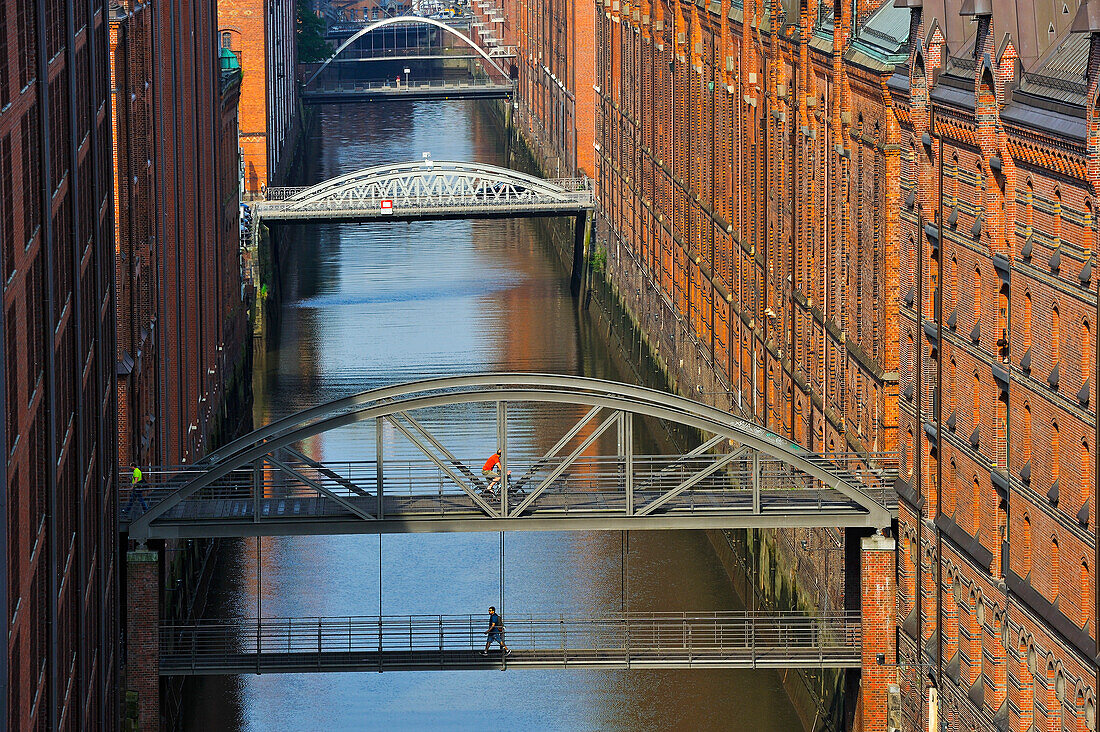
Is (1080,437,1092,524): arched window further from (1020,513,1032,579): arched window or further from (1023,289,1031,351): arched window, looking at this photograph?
(1023,289,1031,351): arched window

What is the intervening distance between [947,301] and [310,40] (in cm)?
10230

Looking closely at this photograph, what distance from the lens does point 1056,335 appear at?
26.7m

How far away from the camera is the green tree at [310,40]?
129 m

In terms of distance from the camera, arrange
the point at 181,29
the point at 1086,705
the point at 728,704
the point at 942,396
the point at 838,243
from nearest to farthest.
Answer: the point at 1086,705 → the point at 942,396 → the point at 728,704 → the point at 838,243 → the point at 181,29

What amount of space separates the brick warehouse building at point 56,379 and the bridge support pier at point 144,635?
0.52 m

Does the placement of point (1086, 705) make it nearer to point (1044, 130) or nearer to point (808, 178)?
point (1044, 130)

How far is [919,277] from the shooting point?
32719mm

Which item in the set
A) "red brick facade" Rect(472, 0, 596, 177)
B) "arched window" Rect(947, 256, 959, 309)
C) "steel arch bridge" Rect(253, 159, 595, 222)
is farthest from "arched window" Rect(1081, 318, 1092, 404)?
"red brick facade" Rect(472, 0, 596, 177)

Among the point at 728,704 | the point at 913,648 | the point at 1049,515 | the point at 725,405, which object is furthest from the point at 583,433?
the point at 1049,515

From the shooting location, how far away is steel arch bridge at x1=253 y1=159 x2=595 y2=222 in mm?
76938

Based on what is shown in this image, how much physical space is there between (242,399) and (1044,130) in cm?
4022

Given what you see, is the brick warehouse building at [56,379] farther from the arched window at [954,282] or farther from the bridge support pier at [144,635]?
the arched window at [954,282]

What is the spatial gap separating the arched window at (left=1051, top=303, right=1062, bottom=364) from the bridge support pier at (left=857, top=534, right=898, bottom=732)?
8223 mm

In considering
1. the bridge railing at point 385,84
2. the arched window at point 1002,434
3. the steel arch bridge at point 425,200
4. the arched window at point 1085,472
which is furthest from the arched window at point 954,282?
the bridge railing at point 385,84
